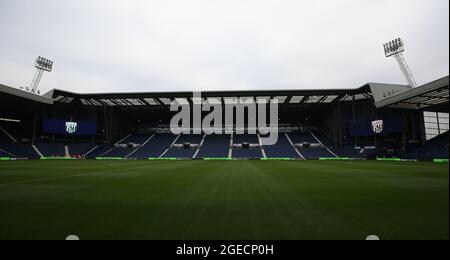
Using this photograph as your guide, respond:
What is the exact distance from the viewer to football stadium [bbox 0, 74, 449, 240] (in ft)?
17.2

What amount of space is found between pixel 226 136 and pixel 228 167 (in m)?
48.3

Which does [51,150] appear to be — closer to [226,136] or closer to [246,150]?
[226,136]

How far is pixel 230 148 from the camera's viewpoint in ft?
221

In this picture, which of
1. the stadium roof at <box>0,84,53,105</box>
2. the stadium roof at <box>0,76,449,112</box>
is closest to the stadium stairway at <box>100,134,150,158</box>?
the stadium roof at <box>0,76,449,112</box>

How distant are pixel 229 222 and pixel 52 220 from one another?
3.75m

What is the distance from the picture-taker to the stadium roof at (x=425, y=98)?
3438 cm

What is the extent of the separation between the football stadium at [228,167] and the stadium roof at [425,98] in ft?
0.83

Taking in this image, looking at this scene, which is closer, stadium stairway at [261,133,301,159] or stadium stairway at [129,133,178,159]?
stadium stairway at [261,133,301,159]

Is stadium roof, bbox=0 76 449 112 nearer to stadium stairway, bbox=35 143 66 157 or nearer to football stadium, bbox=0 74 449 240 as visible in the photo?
football stadium, bbox=0 74 449 240

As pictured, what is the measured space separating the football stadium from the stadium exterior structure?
0.96 feet

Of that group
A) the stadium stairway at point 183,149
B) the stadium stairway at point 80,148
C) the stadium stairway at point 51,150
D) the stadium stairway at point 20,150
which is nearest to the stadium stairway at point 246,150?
the stadium stairway at point 183,149

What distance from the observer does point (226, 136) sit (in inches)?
2965
